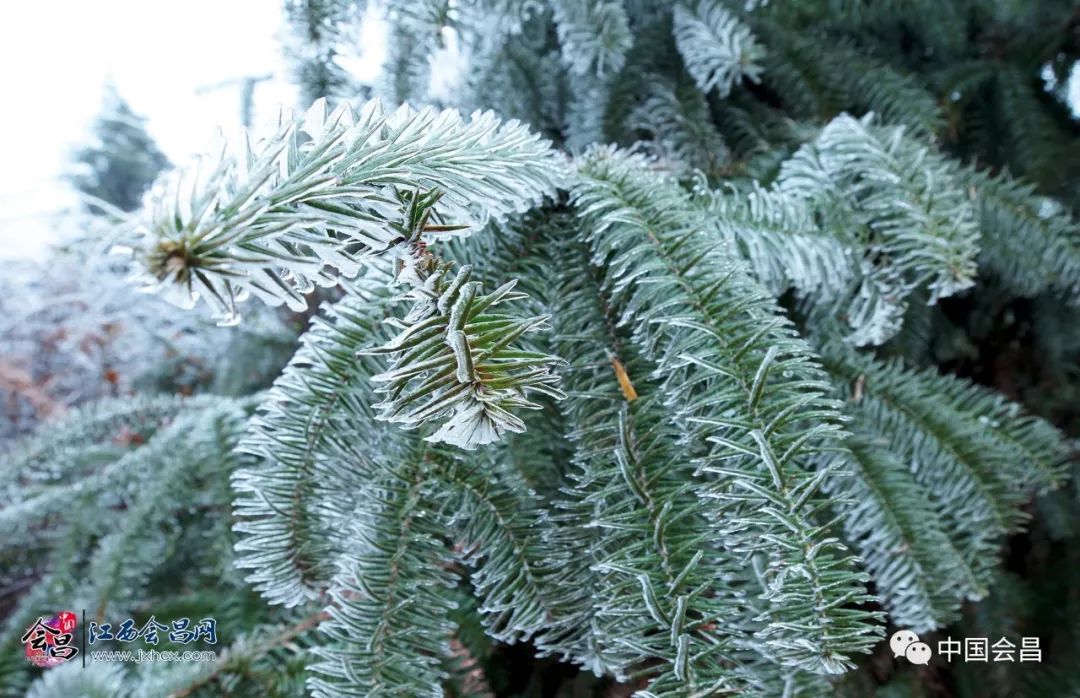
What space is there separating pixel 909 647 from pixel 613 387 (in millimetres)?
366

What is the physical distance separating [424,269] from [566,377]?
4.4 inches

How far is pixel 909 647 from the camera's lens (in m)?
0.47

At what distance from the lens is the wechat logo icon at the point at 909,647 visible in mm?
457

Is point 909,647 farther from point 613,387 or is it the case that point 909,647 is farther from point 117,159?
point 117,159

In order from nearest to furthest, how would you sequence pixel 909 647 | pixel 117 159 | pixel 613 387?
pixel 613 387, pixel 909 647, pixel 117 159

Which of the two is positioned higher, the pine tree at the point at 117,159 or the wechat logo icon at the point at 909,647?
the pine tree at the point at 117,159

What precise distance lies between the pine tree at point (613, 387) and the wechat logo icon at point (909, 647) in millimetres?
29

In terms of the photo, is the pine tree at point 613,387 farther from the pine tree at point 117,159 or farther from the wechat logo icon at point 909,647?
the pine tree at point 117,159

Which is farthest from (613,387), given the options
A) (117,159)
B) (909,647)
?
(117,159)

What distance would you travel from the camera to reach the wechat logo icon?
0.46 meters

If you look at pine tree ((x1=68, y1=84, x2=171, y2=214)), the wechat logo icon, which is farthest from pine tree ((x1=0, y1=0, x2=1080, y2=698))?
pine tree ((x1=68, y1=84, x2=171, y2=214))

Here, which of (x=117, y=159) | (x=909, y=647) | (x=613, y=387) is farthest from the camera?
(x=117, y=159)

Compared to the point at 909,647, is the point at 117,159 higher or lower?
higher

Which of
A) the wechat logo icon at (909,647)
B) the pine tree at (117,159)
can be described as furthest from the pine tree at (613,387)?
the pine tree at (117,159)
